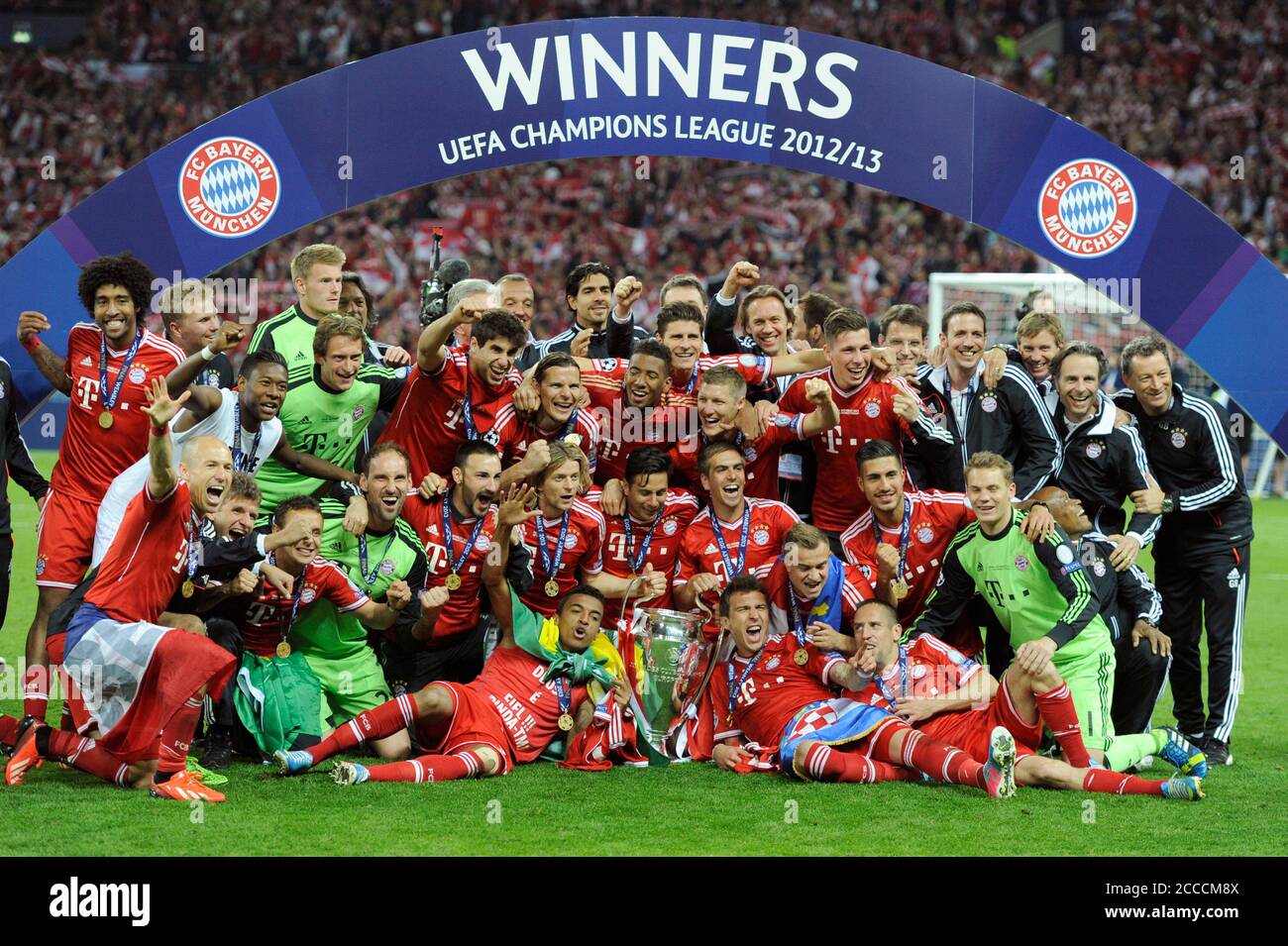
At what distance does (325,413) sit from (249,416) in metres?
0.37

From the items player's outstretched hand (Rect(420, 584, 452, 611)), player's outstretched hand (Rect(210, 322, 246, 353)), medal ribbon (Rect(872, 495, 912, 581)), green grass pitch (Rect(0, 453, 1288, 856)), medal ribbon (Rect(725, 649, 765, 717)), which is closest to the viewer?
green grass pitch (Rect(0, 453, 1288, 856))

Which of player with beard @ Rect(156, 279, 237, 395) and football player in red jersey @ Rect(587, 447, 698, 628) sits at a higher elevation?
player with beard @ Rect(156, 279, 237, 395)

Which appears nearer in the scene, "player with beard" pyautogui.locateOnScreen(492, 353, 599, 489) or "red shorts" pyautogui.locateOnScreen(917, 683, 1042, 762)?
"red shorts" pyautogui.locateOnScreen(917, 683, 1042, 762)

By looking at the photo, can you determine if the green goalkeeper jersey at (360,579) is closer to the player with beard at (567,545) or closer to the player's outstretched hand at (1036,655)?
the player with beard at (567,545)

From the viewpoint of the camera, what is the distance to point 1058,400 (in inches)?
277

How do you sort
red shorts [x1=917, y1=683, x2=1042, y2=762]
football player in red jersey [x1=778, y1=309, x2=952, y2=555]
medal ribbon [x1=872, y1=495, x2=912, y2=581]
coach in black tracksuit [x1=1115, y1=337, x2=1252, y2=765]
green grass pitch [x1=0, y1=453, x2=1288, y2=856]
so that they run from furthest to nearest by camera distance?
football player in red jersey [x1=778, y1=309, x2=952, y2=555], coach in black tracksuit [x1=1115, y1=337, x2=1252, y2=765], medal ribbon [x1=872, y1=495, x2=912, y2=581], red shorts [x1=917, y1=683, x2=1042, y2=762], green grass pitch [x1=0, y1=453, x2=1288, y2=856]

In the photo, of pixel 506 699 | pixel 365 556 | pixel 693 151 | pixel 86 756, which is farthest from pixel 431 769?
pixel 693 151

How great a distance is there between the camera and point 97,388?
652 cm

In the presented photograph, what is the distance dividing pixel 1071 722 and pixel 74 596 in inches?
150

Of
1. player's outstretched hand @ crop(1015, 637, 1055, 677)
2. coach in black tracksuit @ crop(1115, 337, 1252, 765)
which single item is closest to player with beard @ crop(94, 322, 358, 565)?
player's outstretched hand @ crop(1015, 637, 1055, 677)

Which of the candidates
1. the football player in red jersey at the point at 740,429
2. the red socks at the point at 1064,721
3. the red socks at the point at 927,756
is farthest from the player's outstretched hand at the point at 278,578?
the red socks at the point at 1064,721

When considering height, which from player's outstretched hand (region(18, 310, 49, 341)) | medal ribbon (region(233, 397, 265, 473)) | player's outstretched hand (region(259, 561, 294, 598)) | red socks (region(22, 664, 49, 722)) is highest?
player's outstretched hand (region(18, 310, 49, 341))

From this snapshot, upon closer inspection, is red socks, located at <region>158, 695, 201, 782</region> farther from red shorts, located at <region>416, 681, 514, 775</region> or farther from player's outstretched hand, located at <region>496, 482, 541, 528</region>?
player's outstretched hand, located at <region>496, 482, 541, 528</region>

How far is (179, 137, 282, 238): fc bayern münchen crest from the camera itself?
6906mm
